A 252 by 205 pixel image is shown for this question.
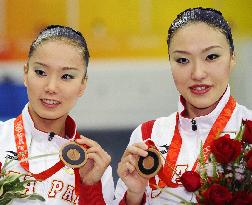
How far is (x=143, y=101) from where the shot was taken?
192 inches

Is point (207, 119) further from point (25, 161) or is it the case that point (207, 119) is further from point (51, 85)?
point (25, 161)

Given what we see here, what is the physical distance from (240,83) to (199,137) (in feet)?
6.69

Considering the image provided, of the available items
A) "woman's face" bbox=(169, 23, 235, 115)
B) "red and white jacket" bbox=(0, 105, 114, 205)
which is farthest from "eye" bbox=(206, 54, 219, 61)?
"red and white jacket" bbox=(0, 105, 114, 205)

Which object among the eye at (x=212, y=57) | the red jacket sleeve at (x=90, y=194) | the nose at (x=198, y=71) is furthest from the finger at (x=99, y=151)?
the eye at (x=212, y=57)

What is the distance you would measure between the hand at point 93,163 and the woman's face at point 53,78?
9.7 inches

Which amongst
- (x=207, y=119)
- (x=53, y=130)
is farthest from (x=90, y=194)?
(x=207, y=119)

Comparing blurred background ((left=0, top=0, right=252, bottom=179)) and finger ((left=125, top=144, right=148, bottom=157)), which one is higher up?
blurred background ((left=0, top=0, right=252, bottom=179))

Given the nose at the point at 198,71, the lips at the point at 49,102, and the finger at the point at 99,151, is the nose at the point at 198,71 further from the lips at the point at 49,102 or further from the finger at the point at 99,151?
the lips at the point at 49,102

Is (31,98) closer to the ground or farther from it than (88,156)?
farther from it

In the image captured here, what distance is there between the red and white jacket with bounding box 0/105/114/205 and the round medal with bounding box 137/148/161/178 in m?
0.35

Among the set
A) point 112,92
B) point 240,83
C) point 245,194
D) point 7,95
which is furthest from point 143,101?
point 245,194

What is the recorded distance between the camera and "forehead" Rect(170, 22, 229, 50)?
264cm

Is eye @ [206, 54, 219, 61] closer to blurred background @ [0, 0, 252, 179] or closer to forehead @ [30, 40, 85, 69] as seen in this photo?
forehead @ [30, 40, 85, 69]

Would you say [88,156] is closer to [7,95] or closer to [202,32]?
[202,32]
